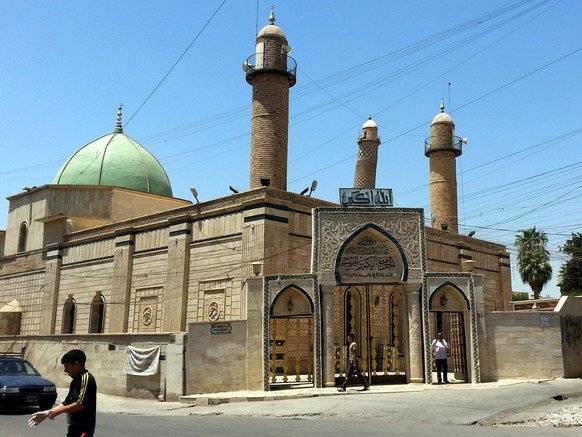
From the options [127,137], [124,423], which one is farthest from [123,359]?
[127,137]

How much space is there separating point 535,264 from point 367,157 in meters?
22.8

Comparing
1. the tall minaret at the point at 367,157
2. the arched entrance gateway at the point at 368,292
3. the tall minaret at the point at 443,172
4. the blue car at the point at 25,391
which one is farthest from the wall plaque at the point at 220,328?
the tall minaret at the point at 443,172

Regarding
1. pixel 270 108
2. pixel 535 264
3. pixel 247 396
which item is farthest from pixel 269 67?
pixel 535 264

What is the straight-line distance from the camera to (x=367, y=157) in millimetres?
29266

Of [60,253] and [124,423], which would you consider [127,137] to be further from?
[124,423]

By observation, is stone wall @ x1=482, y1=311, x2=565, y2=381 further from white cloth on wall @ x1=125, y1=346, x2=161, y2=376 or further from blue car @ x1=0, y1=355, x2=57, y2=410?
blue car @ x1=0, y1=355, x2=57, y2=410

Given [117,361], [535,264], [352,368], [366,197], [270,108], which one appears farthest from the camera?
[535,264]

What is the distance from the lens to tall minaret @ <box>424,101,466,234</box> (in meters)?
31.3

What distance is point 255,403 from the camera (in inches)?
534

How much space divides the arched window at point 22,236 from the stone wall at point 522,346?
2592 centimetres

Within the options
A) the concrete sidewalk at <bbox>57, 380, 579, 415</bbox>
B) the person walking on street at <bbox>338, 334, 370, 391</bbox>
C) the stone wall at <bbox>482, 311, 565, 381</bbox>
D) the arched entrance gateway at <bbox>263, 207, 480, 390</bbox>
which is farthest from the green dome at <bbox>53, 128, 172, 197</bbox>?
the stone wall at <bbox>482, 311, 565, 381</bbox>

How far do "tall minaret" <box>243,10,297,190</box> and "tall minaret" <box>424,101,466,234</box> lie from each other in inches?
419

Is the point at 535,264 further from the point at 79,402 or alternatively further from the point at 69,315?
the point at 79,402

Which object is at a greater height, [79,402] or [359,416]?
[79,402]
